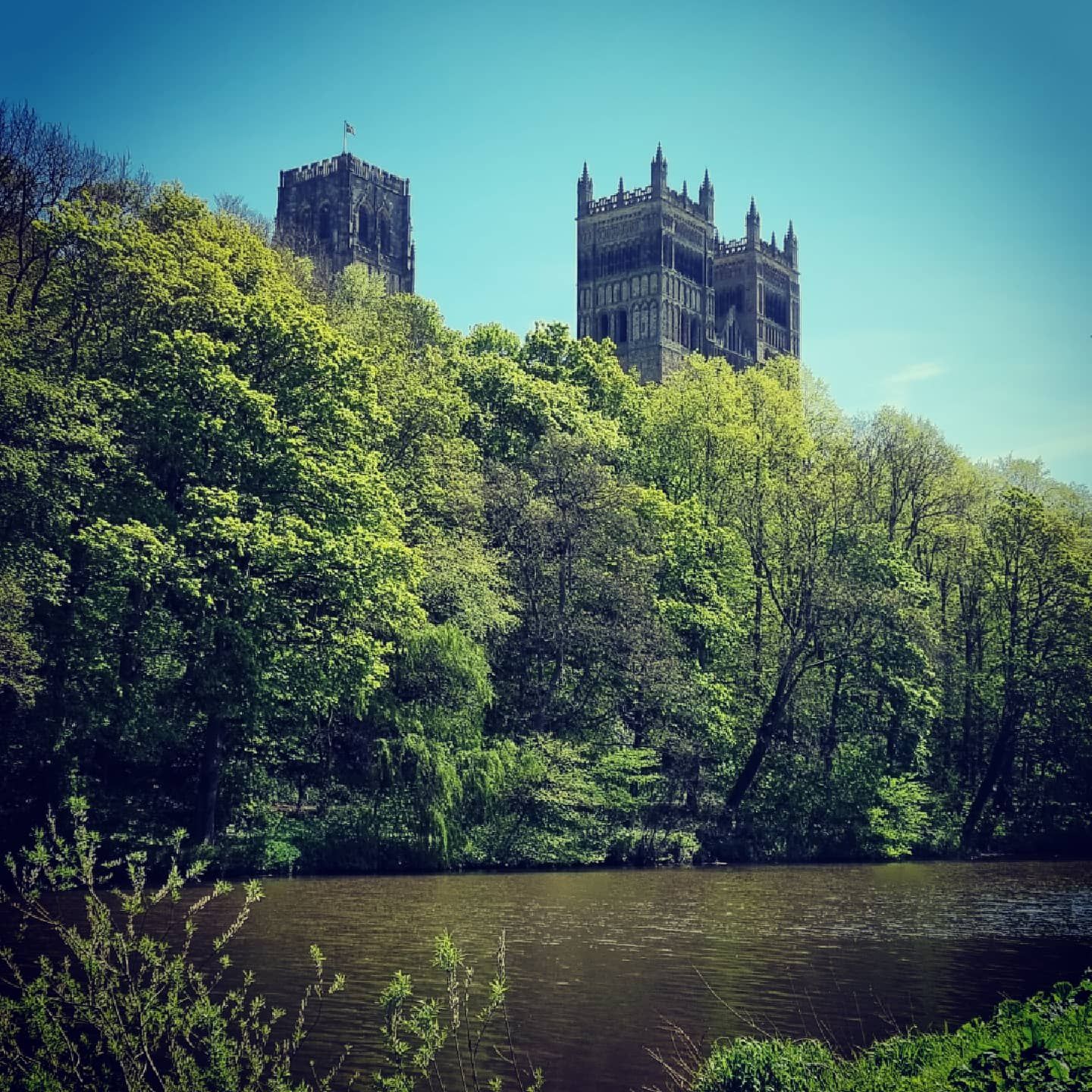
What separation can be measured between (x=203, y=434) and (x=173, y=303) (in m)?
4.38

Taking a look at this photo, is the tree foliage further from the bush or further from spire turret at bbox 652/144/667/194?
spire turret at bbox 652/144/667/194

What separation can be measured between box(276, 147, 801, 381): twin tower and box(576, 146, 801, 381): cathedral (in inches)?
4.0

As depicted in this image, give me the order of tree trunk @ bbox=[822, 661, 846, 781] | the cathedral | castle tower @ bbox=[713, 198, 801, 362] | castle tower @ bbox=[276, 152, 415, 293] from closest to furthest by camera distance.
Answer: tree trunk @ bbox=[822, 661, 846, 781]
castle tower @ bbox=[276, 152, 415, 293]
the cathedral
castle tower @ bbox=[713, 198, 801, 362]

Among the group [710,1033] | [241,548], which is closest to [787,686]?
[241,548]

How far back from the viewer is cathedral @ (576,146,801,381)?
419 feet

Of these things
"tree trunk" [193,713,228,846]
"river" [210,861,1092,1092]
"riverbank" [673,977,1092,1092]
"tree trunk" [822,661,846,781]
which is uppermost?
"tree trunk" [822,661,846,781]

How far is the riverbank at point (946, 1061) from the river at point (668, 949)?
5.51 feet

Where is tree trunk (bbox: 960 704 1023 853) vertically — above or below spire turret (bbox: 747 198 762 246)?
below

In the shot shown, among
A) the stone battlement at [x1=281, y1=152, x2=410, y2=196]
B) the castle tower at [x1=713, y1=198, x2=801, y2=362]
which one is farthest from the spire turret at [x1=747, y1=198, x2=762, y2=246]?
the stone battlement at [x1=281, y1=152, x2=410, y2=196]

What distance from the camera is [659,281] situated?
12712 cm

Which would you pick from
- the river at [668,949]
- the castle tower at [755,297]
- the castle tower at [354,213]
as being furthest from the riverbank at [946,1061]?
the castle tower at [755,297]

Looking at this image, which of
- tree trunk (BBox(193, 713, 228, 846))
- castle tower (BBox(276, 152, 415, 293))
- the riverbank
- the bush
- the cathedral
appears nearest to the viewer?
the bush

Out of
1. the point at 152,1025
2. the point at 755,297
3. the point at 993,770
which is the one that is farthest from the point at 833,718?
the point at 755,297

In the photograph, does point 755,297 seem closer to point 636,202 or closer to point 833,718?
point 636,202
